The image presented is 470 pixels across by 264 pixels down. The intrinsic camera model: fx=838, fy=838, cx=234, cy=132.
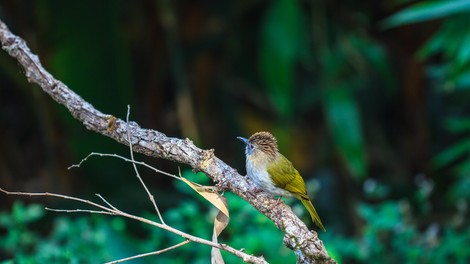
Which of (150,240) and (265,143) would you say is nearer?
(265,143)

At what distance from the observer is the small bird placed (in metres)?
2.48

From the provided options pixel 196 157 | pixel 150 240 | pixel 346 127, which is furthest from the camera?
pixel 346 127

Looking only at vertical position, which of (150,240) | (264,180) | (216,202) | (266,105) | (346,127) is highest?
(266,105)

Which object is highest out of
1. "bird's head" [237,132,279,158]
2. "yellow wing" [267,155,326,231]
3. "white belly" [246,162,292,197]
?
"bird's head" [237,132,279,158]

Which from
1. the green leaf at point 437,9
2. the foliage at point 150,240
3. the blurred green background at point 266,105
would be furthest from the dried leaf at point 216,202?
the green leaf at point 437,9

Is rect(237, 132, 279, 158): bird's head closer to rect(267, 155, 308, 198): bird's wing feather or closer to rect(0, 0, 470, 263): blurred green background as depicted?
rect(267, 155, 308, 198): bird's wing feather

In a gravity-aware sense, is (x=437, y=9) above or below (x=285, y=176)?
above

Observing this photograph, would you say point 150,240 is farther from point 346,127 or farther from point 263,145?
point 346,127

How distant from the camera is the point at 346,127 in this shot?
610 centimetres

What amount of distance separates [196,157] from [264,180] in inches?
9.8

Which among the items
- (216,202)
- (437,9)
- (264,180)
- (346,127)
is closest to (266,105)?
(346,127)

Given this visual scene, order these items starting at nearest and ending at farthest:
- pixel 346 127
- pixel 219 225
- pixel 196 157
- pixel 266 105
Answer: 1. pixel 196 157
2. pixel 219 225
3. pixel 346 127
4. pixel 266 105

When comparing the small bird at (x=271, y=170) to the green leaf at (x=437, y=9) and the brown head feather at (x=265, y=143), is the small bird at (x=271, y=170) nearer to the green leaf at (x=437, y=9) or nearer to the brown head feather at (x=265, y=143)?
the brown head feather at (x=265, y=143)

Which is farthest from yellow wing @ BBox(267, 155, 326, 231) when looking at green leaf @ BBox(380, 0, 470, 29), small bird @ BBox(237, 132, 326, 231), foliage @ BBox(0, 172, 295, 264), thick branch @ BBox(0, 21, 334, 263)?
green leaf @ BBox(380, 0, 470, 29)
